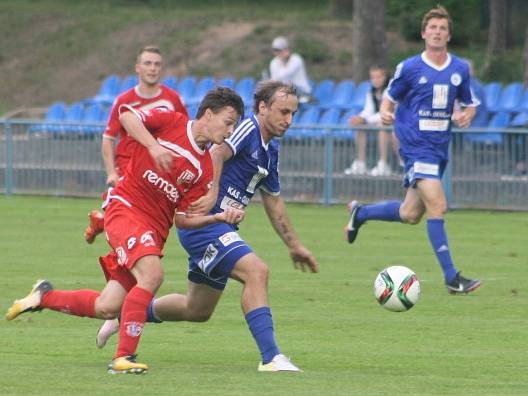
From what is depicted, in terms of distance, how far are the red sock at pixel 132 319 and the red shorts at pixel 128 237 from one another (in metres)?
0.20

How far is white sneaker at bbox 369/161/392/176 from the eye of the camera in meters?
20.7

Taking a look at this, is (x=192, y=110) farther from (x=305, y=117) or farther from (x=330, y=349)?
(x=330, y=349)

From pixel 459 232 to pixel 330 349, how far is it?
28.6ft

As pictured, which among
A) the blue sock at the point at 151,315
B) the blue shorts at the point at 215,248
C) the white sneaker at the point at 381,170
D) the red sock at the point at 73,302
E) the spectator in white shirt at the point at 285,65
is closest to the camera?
the blue shorts at the point at 215,248

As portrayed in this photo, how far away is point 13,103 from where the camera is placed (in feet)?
129

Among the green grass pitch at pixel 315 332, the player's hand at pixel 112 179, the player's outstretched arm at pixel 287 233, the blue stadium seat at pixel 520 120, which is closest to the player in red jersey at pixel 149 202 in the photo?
the green grass pitch at pixel 315 332

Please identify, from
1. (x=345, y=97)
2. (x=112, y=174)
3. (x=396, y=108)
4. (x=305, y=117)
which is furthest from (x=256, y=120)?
(x=345, y=97)

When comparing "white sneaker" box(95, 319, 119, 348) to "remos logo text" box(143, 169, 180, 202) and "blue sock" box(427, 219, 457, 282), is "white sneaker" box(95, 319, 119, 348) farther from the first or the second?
"blue sock" box(427, 219, 457, 282)

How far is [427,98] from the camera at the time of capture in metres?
12.9

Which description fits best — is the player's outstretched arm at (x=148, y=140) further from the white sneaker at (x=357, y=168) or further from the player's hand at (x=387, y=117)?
the white sneaker at (x=357, y=168)

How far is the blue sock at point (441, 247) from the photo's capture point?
12428 millimetres

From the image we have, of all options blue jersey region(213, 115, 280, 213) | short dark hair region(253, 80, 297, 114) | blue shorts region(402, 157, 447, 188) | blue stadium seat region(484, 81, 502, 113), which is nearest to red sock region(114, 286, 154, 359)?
blue jersey region(213, 115, 280, 213)

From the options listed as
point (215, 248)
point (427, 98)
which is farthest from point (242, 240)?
point (427, 98)

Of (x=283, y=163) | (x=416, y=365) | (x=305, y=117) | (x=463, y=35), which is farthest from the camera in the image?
(x=463, y=35)
